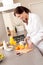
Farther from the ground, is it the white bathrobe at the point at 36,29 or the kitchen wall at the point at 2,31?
the white bathrobe at the point at 36,29

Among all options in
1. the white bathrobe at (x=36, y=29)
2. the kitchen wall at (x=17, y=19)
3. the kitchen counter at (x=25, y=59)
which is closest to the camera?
the kitchen counter at (x=25, y=59)

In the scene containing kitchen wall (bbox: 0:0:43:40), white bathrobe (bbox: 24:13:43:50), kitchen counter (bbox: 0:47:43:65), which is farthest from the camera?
A: kitchen wall (bbox: 0:0:43:40)

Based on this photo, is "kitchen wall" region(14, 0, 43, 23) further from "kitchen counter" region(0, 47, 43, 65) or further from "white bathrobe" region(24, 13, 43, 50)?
"kitchen counter" region(0, 47, 43, 65)

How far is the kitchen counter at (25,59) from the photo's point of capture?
1.54 meters

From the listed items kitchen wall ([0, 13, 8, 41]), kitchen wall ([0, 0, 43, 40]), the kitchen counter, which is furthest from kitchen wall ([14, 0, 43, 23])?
the kitchen counter

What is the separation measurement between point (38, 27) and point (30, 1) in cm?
136

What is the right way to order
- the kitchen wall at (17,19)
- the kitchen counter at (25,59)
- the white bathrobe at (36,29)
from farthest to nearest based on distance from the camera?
the kitchen wall at (17,19), the white bathrobe at (36,29), the kitchen counter at (25,59)

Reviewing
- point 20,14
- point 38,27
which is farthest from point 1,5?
point 38,27

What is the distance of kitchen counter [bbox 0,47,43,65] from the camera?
1535mm

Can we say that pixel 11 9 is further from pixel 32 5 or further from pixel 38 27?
pixel 38 27

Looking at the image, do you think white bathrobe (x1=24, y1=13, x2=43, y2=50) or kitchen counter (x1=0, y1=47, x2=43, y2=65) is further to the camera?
white bathrobe (x1=24, y1=13, x2=43, y2=50)

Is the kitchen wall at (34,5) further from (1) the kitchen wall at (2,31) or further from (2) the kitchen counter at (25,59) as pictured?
(2) the kitchen counter at (25,59)

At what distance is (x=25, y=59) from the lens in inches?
64.3

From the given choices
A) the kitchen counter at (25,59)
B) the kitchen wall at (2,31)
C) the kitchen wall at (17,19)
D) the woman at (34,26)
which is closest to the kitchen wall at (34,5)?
the kitchen wall at (17,19)
